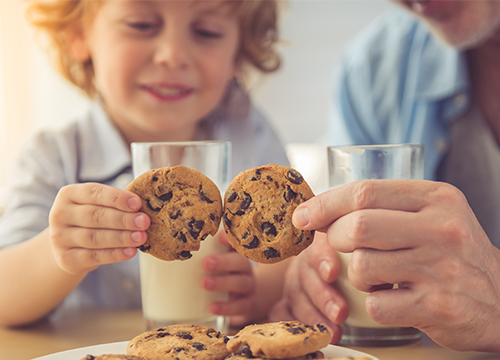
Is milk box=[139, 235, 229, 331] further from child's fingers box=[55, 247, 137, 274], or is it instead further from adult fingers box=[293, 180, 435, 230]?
adult fingers box=[293, 180, 435, 230]

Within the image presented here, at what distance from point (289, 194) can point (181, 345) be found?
0.24 m

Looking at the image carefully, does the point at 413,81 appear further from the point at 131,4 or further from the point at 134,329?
the point at 134,329

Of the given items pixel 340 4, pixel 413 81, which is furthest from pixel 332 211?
pixel 340 4

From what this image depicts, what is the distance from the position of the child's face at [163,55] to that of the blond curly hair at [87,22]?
7 centimetres

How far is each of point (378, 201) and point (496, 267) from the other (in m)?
0.22

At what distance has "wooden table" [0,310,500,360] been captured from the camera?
657 mm

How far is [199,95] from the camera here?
48.6 inches

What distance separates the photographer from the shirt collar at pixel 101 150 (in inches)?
49.0

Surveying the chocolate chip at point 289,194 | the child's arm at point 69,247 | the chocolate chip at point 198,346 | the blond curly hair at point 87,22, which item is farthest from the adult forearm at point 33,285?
the blond curly hair at point 87,22

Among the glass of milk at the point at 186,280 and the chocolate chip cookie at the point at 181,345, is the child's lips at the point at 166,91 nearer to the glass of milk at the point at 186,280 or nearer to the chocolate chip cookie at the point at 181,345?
the glass of milk at the point at 186,280

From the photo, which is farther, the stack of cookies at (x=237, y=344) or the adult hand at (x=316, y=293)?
the adult hand at (x=316, y=293)

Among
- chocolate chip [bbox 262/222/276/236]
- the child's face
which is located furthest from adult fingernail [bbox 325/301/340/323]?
the child's face

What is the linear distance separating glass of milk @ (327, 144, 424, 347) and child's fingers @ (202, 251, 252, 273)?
0.21m

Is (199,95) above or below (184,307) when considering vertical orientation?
above
